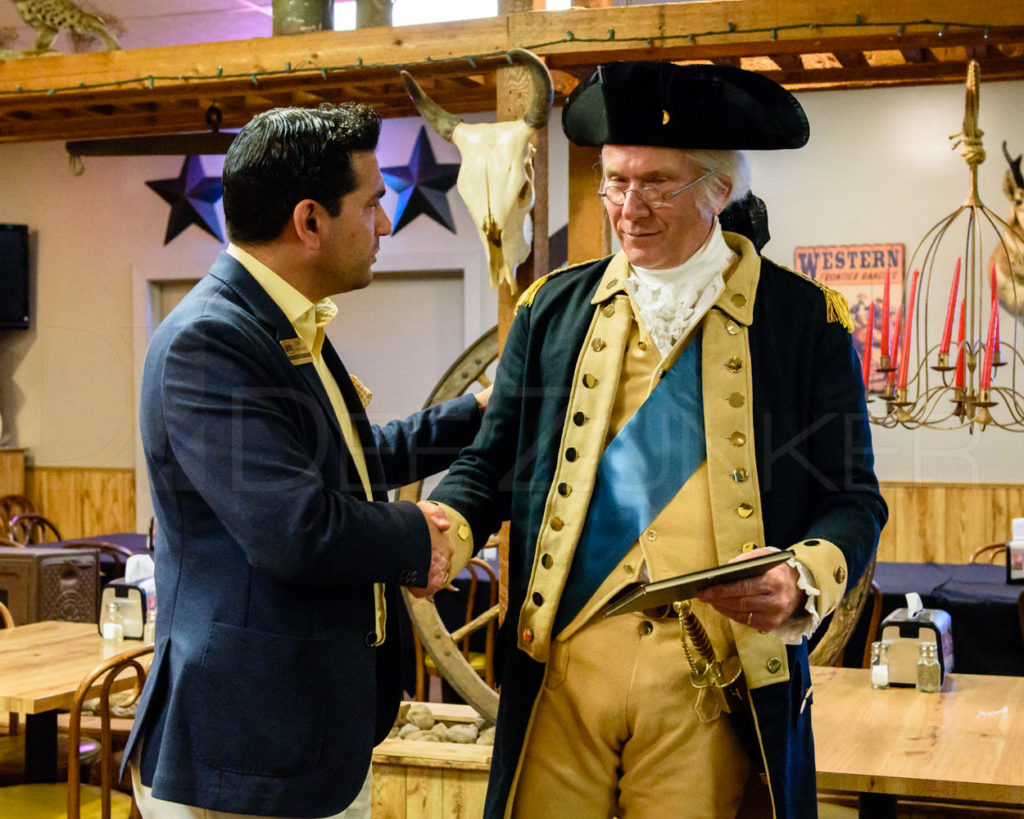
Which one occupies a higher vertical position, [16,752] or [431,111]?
[431,111]

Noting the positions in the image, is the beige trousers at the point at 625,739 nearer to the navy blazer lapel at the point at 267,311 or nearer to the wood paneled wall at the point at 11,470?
the navy blazer lapel at the point at 267,311

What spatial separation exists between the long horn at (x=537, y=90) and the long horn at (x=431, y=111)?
0.79ft

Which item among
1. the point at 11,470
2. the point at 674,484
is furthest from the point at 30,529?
the point at 674,484

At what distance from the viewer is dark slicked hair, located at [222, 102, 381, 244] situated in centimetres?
181

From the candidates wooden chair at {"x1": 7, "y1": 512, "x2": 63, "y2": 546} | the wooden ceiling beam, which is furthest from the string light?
wooden chair at {"x1": 7, "y1": 512, "x2": 63, "y2": 546}

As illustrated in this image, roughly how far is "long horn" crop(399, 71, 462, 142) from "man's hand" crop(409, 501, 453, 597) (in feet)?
5.15

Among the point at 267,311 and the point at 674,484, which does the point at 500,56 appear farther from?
the point at 674,484

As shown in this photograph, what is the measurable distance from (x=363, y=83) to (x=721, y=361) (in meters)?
1.96

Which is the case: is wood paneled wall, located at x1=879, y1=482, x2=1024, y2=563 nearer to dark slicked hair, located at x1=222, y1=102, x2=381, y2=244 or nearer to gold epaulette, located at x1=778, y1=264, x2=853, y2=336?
gold epaulette, located at x1=778, y1=264, x2=853, y2=336

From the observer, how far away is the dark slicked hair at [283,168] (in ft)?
5.94

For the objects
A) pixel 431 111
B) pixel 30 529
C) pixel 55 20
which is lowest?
pixel 30 529

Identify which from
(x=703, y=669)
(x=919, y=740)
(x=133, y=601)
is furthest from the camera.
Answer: (x=133, y=601)

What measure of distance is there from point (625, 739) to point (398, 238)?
237 inches

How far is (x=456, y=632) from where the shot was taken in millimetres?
3707
